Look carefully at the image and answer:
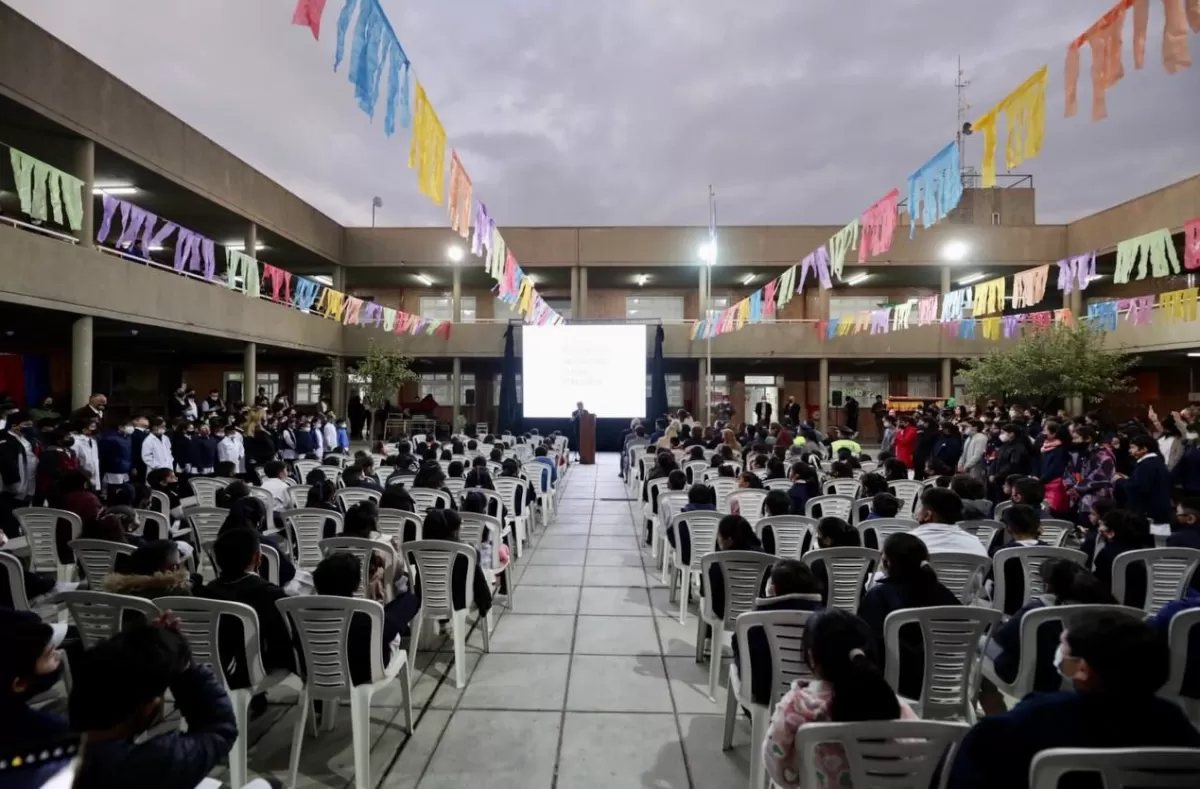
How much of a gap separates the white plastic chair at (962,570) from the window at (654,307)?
67.1ft

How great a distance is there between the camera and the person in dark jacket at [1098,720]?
1484mm

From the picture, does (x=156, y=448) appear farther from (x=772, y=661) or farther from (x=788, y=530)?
(x=772, y=661)

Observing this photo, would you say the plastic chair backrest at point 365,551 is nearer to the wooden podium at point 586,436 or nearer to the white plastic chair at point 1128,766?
the white plastic chair at point 1128,766

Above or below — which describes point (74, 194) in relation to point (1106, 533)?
above

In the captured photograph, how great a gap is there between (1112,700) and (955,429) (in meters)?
9.15

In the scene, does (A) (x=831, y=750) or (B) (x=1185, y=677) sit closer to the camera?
(A) (x=831, y=750)

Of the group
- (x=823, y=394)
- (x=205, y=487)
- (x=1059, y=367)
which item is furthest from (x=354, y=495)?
(x=823, y=394)

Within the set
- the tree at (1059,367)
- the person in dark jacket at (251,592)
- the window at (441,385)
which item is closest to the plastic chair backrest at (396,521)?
the person in dark jacket at (251,592)

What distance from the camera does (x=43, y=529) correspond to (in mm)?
4535

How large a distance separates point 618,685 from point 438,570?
124 cm

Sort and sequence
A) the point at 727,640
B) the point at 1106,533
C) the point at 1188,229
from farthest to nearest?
the point at 1188,229
the point at 727,640
the point at 1106,533

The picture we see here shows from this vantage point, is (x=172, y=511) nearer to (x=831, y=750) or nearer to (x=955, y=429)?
(x=831, y=750)

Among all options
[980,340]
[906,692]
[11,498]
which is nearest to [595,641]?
[906,692]

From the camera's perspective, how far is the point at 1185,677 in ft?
8.29
